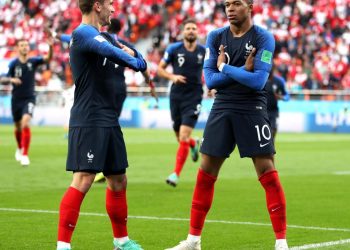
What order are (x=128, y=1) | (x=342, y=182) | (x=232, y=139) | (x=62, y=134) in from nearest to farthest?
(x=232, y=139) → (x=342, y=182) → (x=62, y=134) → (x=128, y=1)

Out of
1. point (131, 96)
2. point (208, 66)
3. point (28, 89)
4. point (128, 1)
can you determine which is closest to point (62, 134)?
point (131, 96)

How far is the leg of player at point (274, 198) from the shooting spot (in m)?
7.88

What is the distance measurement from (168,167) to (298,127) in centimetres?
1611

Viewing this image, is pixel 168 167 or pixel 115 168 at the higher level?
pixel 115 168

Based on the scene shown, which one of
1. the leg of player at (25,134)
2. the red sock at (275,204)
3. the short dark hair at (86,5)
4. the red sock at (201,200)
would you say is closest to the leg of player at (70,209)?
the red sock at (201,200)

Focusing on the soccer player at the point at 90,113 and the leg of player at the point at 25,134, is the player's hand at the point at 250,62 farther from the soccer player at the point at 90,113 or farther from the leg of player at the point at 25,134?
the leg of player at the point at 25,134

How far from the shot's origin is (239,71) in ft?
25.9

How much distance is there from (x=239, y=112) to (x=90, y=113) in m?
1.39

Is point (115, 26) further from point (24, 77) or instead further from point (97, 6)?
point (97, 6)

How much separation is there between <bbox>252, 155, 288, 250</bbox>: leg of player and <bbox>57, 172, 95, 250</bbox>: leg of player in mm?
1544

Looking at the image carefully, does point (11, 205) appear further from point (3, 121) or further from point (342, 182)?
point (3, 121)

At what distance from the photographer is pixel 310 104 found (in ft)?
109

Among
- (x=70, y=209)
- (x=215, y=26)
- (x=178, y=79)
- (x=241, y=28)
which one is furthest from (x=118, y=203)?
(x=215, y=26)

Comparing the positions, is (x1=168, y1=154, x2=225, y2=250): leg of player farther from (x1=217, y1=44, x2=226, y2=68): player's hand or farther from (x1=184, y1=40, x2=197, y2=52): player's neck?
(x1=184, y1=40, x2=197, y2=52): player's neck
